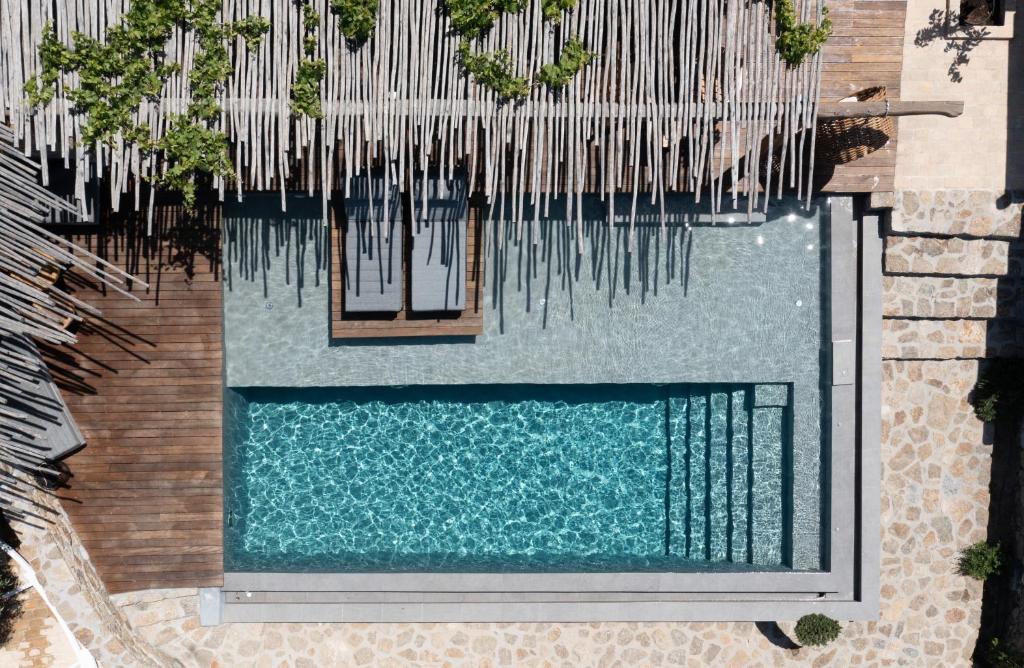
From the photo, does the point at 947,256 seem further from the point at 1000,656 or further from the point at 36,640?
the point at 36,640

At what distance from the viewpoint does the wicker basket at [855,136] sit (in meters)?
→ 9.21

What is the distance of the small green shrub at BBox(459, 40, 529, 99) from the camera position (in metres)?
8.41

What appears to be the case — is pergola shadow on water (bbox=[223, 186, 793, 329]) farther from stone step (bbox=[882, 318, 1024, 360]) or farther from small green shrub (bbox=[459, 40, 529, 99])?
stone step (bbox=[882, 318, 1024, 360])

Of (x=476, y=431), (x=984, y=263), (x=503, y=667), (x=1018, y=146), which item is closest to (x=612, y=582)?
(x=503, y=667)

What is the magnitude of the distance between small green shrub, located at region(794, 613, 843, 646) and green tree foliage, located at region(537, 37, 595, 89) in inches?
268

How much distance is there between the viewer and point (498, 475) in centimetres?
1068

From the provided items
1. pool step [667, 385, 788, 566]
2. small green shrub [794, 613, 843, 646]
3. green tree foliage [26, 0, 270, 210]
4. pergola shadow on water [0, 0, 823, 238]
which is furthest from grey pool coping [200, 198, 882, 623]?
green tree foliage [26, 0, 270, 210]

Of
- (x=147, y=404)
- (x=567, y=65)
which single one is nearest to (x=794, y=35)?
(x=567, y=65)

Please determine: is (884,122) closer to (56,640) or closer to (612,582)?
(612,582)

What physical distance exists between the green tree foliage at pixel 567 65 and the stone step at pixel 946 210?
4.14 meters

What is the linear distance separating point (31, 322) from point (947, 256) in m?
10.3

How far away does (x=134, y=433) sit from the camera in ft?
32.5

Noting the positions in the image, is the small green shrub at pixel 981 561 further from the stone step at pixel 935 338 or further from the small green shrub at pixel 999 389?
the stone step at pixel 935 338

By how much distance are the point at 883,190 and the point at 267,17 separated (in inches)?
277
